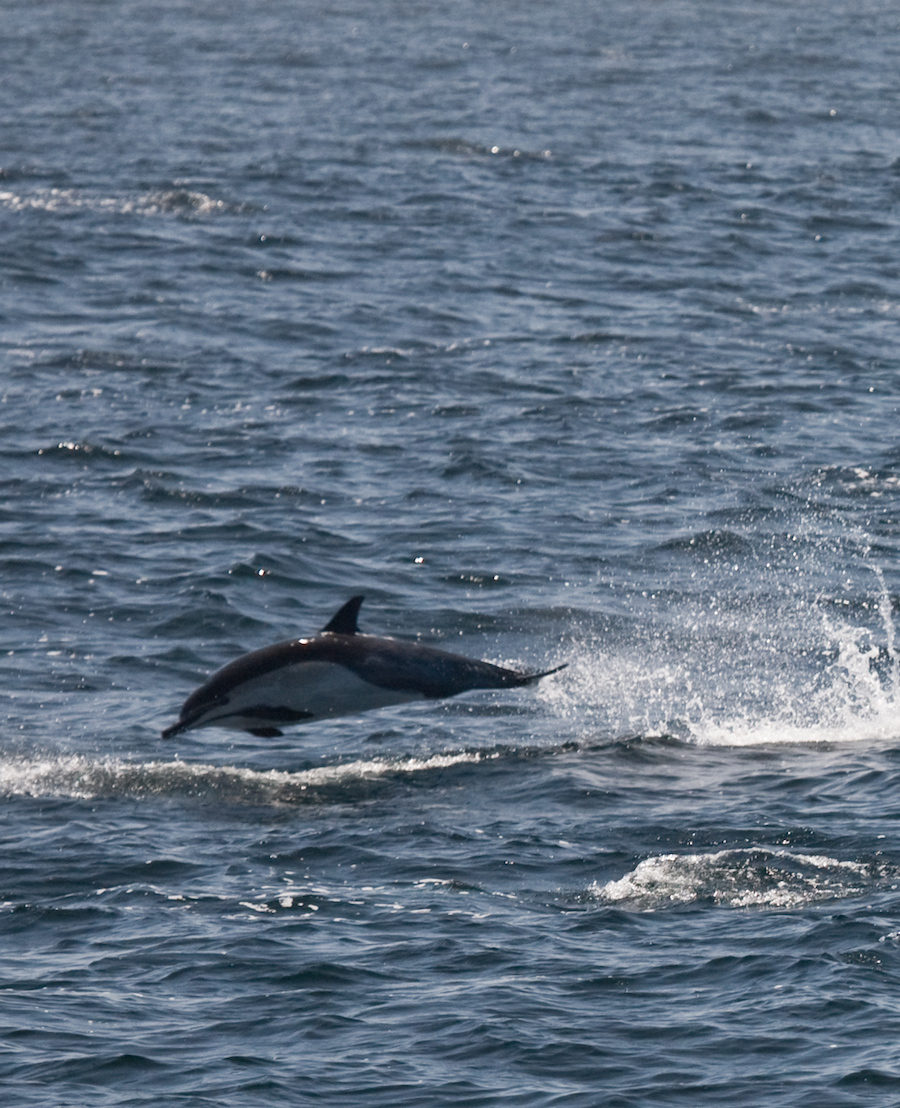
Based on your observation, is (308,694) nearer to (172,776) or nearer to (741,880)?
(172,776)

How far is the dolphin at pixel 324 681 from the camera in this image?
17922 mm

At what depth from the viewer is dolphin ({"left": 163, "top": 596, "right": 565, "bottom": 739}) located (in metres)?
17.9

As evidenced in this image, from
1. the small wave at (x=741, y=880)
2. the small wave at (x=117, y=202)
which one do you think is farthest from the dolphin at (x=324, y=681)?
the small wave at (x=117, y=202)

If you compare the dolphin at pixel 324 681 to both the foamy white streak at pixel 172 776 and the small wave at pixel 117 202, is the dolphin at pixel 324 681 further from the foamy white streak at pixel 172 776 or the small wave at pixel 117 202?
the small wave at pixel 117 202

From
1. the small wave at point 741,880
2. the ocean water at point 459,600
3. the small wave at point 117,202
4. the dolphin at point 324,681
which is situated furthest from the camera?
the small wave at point 117,202

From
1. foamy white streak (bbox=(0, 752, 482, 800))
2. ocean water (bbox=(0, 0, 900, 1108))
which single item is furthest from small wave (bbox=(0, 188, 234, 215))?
foamy white streak (bbox=(0, 752, 482, 800))

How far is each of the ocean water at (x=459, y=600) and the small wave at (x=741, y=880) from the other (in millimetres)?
56

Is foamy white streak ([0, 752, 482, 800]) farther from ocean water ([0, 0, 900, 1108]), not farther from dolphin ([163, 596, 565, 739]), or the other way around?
dolphin ([163, 596, 565, 739])

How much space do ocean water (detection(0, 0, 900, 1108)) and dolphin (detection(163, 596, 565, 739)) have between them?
1.59m

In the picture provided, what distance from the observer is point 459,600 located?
89.5 ft

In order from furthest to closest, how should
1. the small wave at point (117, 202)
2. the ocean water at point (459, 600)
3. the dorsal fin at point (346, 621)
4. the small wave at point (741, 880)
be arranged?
1. the small wave at point (117, 202)
2. the dorsal fin at point (346, 621)
3. the small wave at point (741, 880)
4. the ocean water at point (459, 600)

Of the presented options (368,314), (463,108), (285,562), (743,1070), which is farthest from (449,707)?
(463,108)

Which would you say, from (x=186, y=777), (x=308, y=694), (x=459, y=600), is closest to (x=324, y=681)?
(x=308, y=694)

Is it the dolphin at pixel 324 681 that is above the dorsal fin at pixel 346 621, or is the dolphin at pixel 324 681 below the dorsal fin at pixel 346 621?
below
